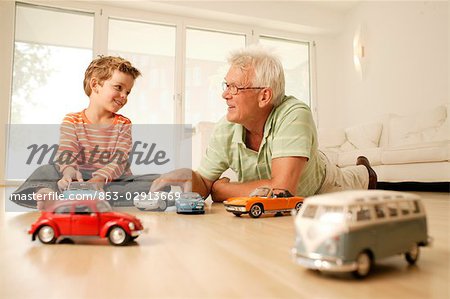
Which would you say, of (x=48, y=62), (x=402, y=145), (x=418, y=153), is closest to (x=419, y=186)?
(x=418, y=153)

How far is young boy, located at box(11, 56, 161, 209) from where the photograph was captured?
1489 millimetres

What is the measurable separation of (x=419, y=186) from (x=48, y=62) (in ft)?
17.4

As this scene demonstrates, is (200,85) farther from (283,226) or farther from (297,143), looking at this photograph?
(283,226)

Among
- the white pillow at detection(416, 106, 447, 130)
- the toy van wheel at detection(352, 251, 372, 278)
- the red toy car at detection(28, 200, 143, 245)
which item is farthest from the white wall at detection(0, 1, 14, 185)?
the toy van wheel at detection(352, 251, 372, 278)

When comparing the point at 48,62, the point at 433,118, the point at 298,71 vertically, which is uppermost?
Answer: the point at 298,71

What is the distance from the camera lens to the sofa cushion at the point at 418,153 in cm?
333

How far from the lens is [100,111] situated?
1615 mm

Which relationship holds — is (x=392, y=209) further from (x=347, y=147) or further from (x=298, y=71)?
(x=298, y=71)

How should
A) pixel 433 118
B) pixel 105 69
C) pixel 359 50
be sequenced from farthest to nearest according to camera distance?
pixel 433 118
pixel 359 50
pixel 105 69

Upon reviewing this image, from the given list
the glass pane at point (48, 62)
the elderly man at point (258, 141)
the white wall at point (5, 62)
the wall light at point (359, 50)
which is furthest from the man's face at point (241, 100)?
the white wall at point (5, 62)

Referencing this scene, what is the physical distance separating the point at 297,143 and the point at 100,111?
88cm

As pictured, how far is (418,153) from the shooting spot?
11.5 feet

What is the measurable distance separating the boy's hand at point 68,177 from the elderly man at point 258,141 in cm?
30

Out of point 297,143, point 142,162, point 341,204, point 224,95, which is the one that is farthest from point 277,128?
point 341,204
